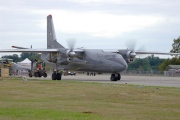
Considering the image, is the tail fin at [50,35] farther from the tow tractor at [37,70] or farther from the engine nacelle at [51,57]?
the tow tractor at [37,70]

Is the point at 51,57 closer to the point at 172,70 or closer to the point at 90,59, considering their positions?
the point at 90,59

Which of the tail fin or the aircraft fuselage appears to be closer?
the aircraft fuselage

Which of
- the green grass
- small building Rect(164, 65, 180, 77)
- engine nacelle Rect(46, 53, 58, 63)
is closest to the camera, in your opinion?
the green grass

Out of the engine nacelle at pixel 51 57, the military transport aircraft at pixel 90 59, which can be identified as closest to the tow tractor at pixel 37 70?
the military transport aircraft at pixel 90 59

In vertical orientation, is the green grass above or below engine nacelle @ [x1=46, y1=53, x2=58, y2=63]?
below

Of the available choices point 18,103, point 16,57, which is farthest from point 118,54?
point 16,57

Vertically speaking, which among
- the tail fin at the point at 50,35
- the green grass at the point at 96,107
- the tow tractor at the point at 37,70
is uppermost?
the tail fin at the point at 50,35

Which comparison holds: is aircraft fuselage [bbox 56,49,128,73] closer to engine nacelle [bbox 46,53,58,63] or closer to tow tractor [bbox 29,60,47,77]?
engine nacelle [bbox 46,53,58,63]

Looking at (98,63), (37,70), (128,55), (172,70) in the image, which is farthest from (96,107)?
Result: (172,70)

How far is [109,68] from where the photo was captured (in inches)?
1907

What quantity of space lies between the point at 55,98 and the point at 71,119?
313 inches

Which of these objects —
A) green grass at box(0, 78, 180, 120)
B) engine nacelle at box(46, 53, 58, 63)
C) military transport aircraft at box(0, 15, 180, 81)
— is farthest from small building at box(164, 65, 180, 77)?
green grass at box(0, 78, 180, 120)

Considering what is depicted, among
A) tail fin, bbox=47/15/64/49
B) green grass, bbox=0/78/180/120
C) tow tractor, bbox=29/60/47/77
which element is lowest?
green grass, bbox=0/78/180/120

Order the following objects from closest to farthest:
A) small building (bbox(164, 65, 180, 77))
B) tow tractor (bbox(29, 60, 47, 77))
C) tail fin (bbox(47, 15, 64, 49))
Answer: tail fin (bbox(47, 15, 64, 49)) → tow tractor (bbox(29, 60, 47, 77)) → small building (bbox(164, 65, 180, 77))
